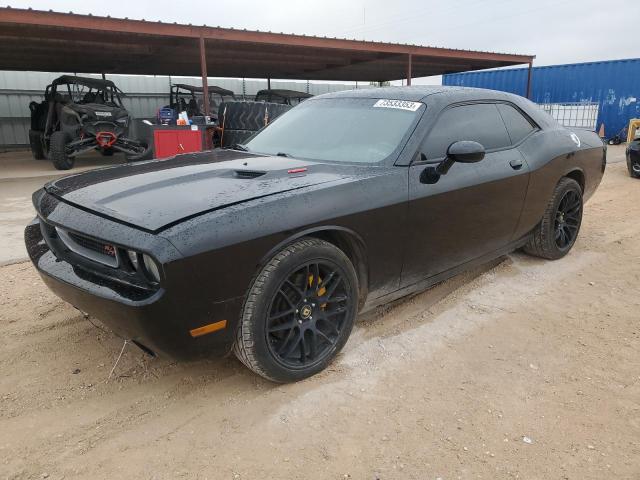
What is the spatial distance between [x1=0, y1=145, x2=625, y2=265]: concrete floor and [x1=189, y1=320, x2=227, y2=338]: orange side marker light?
10.8 feet

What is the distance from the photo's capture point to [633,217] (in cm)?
623

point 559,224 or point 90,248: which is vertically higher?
point 90,248

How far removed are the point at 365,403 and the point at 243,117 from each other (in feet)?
30.0

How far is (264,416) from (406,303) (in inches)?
63.2

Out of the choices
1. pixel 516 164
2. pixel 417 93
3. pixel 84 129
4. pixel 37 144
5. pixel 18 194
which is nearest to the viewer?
pixel 417 93

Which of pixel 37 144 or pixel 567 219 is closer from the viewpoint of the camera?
pixel 567 219

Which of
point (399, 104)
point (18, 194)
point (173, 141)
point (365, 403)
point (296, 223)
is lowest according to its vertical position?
point (365, 403)

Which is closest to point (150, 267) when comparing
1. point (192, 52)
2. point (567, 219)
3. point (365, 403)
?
point (365, 403)

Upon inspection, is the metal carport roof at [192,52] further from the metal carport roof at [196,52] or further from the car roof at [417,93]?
the car roof at [417,93]

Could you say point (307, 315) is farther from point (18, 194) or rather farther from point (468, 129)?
point (18, 194)

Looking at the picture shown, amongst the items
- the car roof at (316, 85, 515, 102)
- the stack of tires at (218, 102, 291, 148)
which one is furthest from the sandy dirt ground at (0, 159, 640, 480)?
the stack of tires at (218, 102, 291, 148)

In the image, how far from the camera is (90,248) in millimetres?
2316

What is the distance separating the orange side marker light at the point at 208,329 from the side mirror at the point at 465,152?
5.38 ft

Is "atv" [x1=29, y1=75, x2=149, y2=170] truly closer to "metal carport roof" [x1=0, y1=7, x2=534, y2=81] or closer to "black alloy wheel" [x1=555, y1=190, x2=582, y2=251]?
"metal carport roof" [x1=0, y1=7, x2=534, y2=81]
